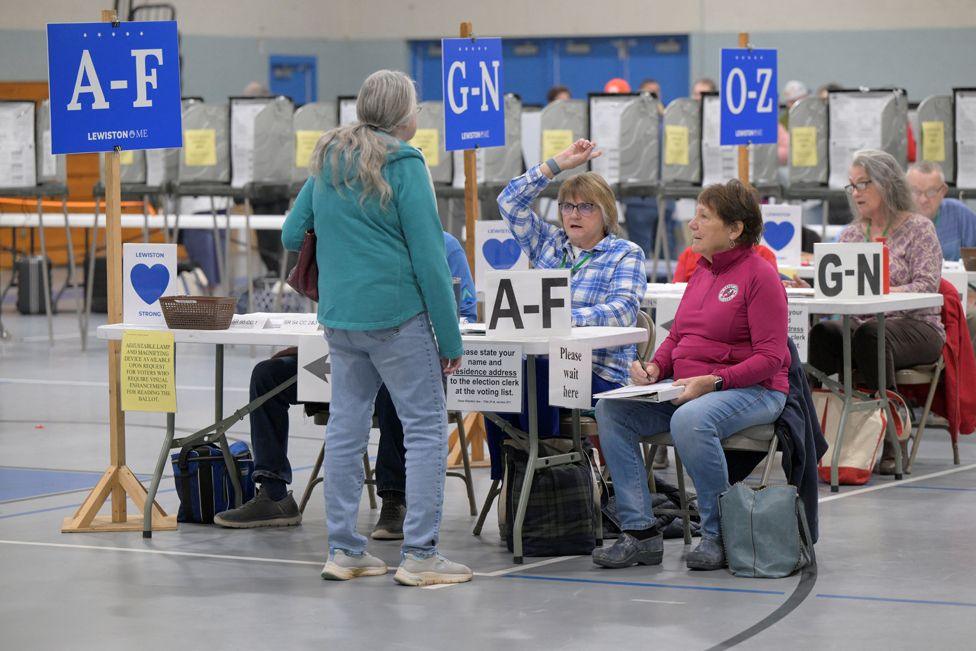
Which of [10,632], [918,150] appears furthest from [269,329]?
[918,150]

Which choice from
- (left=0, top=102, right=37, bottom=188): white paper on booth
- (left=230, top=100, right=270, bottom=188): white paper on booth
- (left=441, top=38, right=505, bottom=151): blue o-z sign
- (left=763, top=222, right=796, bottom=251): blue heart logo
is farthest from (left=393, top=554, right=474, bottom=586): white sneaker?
(left=0, top=102, right=37, bottom=188): white paper on booth

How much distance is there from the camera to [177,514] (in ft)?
16.3

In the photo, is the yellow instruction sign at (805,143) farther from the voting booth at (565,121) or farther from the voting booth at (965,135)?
the voting booth at (565,121)

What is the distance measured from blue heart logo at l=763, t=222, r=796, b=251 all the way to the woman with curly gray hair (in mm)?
858

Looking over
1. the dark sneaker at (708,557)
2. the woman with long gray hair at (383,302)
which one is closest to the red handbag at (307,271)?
the woman with long gray hair at (383,302)

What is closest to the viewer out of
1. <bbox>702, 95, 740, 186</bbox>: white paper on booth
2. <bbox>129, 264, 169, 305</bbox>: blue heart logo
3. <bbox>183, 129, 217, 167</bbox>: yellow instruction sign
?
<bbox>129, 264, 169, 305</bbox>: blue heart logo

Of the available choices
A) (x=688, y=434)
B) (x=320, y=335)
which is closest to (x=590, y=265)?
(x=688, y=434)

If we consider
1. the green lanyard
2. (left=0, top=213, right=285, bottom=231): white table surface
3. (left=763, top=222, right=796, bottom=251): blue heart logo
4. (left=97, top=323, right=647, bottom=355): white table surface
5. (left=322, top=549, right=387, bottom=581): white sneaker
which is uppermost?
(left=0, top=213, right=285, bottom=231): white table surface

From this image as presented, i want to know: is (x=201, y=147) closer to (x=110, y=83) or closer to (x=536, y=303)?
(x=110, y=83)

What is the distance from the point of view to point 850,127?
8.99m

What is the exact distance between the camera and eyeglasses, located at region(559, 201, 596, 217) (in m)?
4.60

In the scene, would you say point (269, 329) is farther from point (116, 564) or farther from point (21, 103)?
point (21, 103)

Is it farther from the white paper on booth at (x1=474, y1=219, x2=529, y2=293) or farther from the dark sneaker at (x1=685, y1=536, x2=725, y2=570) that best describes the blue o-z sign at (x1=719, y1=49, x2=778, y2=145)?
the dark sneaker at (x1=685, y1=536, x2=725, y2=570)

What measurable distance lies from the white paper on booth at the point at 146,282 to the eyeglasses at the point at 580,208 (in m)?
1.26
